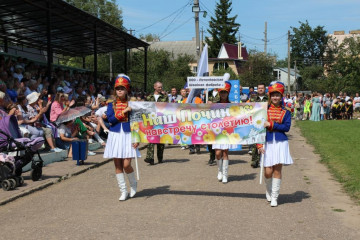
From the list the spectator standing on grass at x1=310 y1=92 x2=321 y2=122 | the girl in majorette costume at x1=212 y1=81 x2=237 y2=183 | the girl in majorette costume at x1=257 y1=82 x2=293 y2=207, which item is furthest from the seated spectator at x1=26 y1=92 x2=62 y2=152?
the spectator standing on grass at x1=310 y1=92 x2=321 y2=122

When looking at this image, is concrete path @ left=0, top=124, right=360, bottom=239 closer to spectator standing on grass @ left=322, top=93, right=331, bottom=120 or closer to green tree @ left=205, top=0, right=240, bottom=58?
spectator standing on grass @ left=322, top=93, right=331, bottom=120

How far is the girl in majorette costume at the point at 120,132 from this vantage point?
25.0 feet

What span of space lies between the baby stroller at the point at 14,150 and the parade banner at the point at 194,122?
2.57 metres

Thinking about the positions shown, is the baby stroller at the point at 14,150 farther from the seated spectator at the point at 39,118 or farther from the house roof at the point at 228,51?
the house roof at the point at 228,51

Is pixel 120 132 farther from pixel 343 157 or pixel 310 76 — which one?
pixel 310 76

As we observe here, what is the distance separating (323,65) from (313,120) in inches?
3024

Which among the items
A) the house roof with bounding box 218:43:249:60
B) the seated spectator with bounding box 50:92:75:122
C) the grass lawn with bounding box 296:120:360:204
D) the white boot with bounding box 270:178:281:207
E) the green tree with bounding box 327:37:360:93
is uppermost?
the house roof with bounding box 218:43:249:60

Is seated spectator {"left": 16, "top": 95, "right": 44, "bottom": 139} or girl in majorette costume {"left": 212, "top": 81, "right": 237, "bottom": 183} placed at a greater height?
seated spectator {"left": 16, "top": 95, "right": 44, "bottom": 139}

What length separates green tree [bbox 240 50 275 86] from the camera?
6575cm

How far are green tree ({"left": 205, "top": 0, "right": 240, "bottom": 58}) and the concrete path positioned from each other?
86856 millimetres

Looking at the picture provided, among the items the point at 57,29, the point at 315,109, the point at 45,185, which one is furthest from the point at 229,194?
the point at 315,109

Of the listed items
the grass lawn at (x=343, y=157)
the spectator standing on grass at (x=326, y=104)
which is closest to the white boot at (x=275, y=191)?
the grass lawn at (x=343, y=157)

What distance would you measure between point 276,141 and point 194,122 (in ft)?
4.82

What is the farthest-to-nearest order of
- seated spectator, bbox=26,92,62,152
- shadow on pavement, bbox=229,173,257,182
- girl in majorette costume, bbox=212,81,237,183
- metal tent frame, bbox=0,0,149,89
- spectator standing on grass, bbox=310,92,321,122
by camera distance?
spectator standing on grass, bbox=310,92,321,122 < metal tent frame, bbox=0,0,149,89 < seated spectator, bbox=26,92,62,152 < shadow on pavement, bbox=229,173,257,182 < girl in majorette costume, bbox=212,81,237,183
